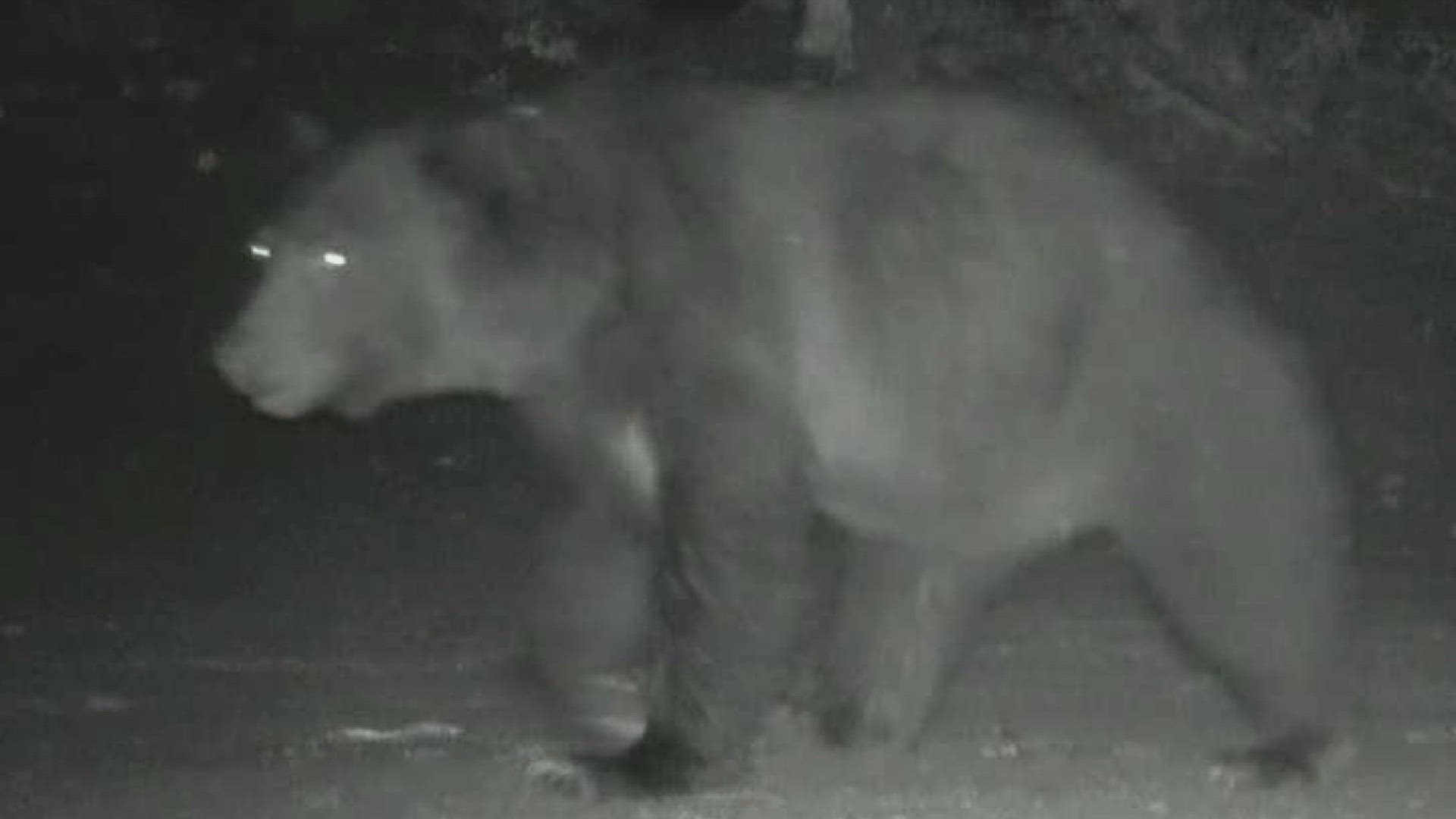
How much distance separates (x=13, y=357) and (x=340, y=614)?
17.3 ft

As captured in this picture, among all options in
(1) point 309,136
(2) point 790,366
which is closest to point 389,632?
(1) point 309,136

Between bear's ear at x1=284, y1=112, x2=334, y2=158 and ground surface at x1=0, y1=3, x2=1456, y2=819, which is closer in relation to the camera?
ground surface at x1=0, y1=3, x2=1456, y2=819

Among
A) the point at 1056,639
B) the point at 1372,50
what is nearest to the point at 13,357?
the point at 1056,639

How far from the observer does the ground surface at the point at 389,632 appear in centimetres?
808

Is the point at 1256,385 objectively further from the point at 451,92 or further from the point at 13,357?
the point at 451,92

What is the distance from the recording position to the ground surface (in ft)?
26.5

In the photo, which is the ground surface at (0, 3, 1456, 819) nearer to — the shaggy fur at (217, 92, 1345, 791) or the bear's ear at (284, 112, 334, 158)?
the shaggy fur at (217, 92, 1345, 791)

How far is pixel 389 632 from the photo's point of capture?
10016 mm

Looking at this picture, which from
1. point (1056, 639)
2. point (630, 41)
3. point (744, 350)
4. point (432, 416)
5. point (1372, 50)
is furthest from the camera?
point (1372, 50)

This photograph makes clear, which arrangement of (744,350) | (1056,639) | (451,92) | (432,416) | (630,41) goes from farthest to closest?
(630,41) → (451,92) → (432,416) → (1056,639) → (744,350)

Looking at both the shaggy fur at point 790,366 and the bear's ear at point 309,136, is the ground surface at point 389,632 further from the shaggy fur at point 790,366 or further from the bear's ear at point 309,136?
the bear's ear at point 309,136

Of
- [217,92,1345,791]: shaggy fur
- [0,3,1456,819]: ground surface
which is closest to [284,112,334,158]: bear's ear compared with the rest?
[217,92,1345,791]: shaggy fur

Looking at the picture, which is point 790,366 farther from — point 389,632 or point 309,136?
point 389,632

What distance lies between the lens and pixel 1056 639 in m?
10.2
